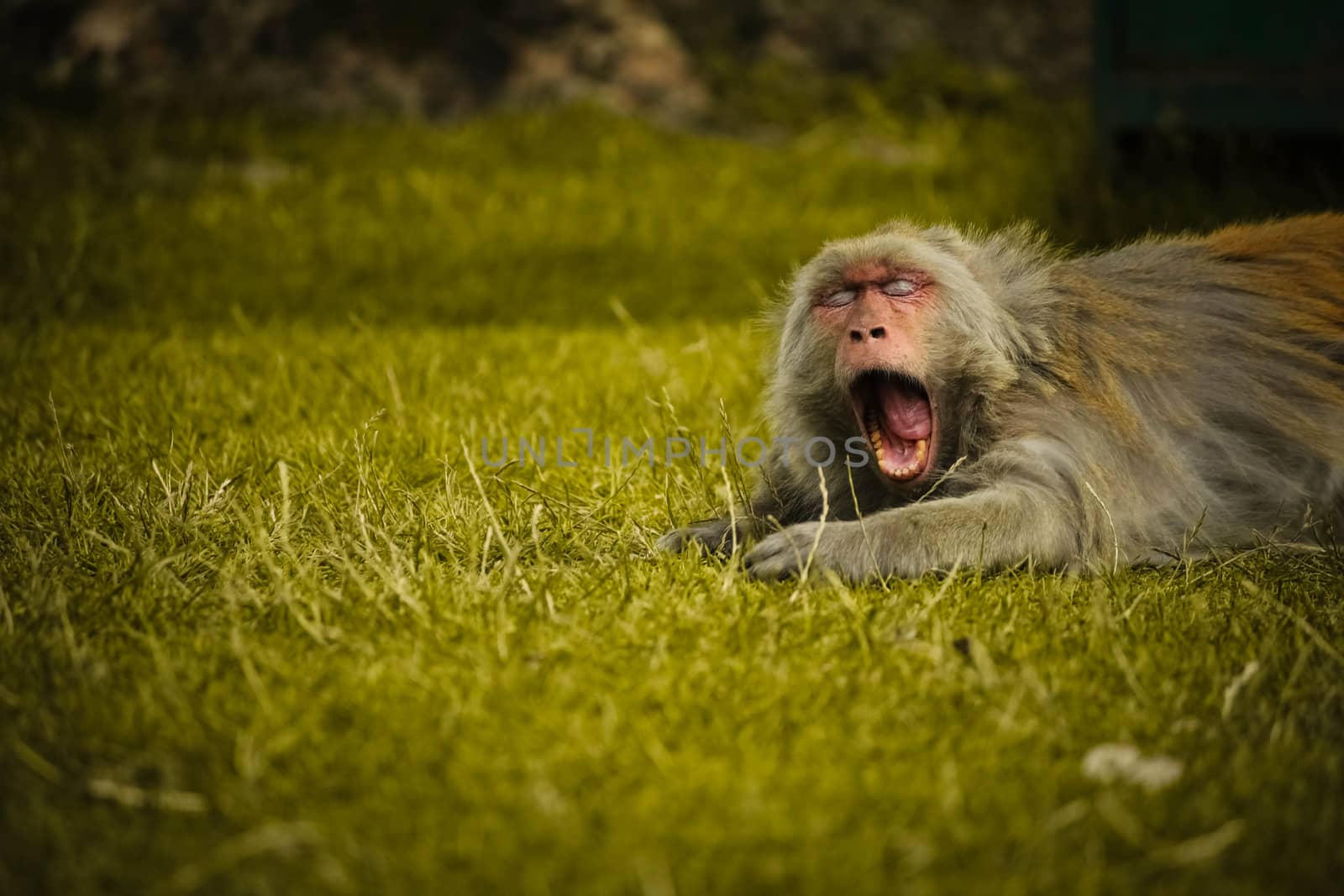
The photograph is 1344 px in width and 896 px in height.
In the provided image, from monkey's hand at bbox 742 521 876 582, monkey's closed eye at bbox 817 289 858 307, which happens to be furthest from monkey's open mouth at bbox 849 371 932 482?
monkey's hand at bbox 742 521 876 582

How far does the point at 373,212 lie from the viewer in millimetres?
8125

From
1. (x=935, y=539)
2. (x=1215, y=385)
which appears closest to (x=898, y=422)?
(x=935, y=539)

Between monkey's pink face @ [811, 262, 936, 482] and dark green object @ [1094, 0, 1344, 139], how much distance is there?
15.9 feet

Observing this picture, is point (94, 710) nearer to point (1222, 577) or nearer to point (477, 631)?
point (477, 631)

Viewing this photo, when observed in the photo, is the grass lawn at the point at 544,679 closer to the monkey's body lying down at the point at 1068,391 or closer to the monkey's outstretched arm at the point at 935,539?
the monkey's outstretched arm at the point at 935,539

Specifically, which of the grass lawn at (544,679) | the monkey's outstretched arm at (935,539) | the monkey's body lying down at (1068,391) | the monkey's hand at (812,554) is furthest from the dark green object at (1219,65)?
the monkey's hand at (812,554)

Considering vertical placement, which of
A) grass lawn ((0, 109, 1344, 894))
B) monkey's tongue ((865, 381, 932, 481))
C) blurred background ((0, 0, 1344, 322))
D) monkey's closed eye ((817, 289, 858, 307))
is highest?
blurred background ((0, 0, 1344, 322))

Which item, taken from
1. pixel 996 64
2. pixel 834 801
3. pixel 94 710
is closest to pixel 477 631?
pixel 94 710

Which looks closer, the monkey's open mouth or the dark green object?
the monkey's open mouth

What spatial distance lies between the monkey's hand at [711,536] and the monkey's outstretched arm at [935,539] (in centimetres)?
21

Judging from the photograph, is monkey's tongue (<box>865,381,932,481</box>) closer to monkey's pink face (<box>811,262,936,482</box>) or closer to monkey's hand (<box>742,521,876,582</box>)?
monkey's pink face (<box>811,262,936,482</box>)

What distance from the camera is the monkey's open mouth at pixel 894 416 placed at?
11.4 feet

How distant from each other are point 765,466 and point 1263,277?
55.3 inches

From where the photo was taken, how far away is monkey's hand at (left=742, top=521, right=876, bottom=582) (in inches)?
116
